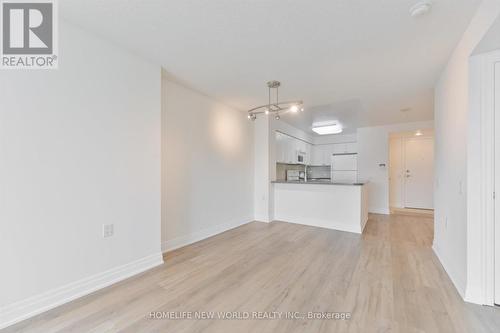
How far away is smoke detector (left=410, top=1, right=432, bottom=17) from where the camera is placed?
5.11ft

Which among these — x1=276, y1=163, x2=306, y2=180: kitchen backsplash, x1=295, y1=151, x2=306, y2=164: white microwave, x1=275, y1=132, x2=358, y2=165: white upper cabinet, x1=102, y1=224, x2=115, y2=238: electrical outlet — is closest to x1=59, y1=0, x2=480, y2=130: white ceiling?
x1=102, y1=224, x2=115, y2=238: electrical outlet

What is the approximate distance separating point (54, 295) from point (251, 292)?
1.68 meters

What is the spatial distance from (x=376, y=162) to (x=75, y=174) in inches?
252

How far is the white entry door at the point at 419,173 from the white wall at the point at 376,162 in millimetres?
1239

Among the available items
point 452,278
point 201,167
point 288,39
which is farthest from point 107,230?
point 452,278

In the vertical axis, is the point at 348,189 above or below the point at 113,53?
below

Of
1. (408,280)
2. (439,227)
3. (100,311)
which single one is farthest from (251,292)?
(439,227)

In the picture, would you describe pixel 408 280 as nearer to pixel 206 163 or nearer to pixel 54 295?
pixel 206 163

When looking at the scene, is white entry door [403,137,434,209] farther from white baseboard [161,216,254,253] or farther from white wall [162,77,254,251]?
white baseboard [161,216,254,253]

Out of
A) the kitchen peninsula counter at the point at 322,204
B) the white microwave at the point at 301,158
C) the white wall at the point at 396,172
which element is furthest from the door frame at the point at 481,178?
the white wall at the point at 396,172

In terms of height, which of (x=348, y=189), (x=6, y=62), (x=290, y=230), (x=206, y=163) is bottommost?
(x=290, y=230)

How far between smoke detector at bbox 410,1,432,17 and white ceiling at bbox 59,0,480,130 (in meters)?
0.05

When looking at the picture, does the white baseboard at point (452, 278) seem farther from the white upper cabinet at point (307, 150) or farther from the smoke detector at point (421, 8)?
the white upper cabinet at point (307, 150)

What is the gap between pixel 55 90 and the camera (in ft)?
5.85
